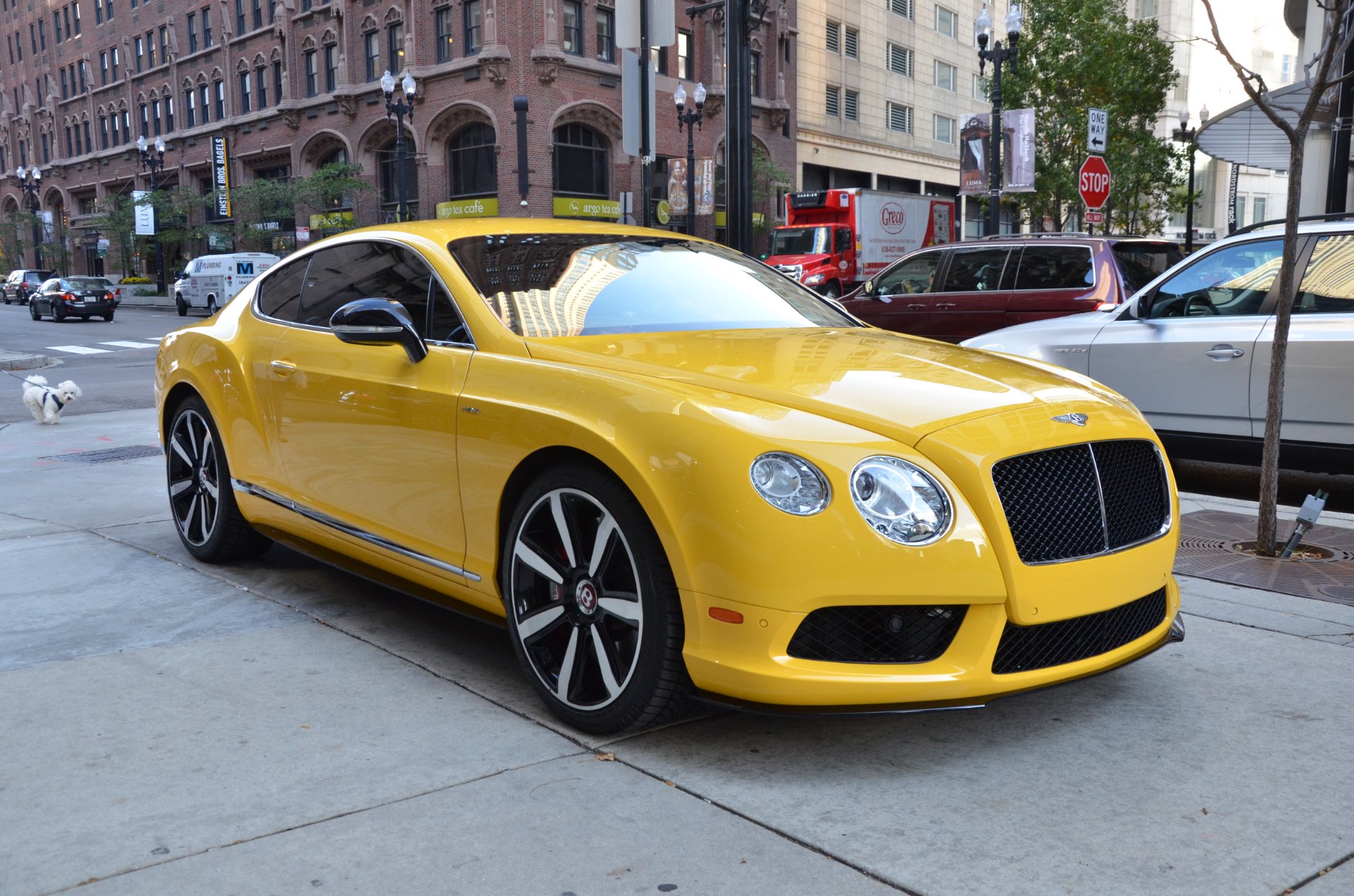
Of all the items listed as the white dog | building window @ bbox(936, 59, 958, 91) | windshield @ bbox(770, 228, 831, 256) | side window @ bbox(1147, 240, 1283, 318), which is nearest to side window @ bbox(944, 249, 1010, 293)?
side window @ bbox(1147, 240, 1283, 318)

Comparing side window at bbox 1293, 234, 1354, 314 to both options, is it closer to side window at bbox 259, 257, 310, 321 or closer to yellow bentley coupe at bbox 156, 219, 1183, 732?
yellow bentley coupe at bbox 156, 219, 1183, 732

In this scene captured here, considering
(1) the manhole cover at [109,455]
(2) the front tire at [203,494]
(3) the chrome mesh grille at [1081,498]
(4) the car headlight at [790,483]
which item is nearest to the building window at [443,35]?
(1) the manhole cover at [109,455]

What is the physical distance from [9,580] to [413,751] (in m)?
3.02

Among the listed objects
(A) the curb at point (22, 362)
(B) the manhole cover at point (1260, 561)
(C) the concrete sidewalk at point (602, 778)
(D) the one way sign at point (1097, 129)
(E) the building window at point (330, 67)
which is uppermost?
(E) the building window at point (330, 67)

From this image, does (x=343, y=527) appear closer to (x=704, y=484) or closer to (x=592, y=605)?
(x=592, y=605)

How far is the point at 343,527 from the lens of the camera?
15.1 ft

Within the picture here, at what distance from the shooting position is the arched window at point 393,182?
4684 cm

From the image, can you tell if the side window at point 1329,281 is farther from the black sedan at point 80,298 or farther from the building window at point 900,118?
the building window at point 900,118

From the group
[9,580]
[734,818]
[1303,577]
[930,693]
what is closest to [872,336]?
[930,693]

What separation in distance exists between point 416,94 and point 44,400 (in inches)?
1363

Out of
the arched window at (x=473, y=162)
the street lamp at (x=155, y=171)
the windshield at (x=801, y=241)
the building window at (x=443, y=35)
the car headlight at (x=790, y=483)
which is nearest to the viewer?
the car headlight at (x=790, y=483)

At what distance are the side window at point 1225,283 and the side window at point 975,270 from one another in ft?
15.4

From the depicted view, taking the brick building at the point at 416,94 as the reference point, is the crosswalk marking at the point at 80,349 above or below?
below

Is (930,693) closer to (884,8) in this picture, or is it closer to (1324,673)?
(1324,673)
